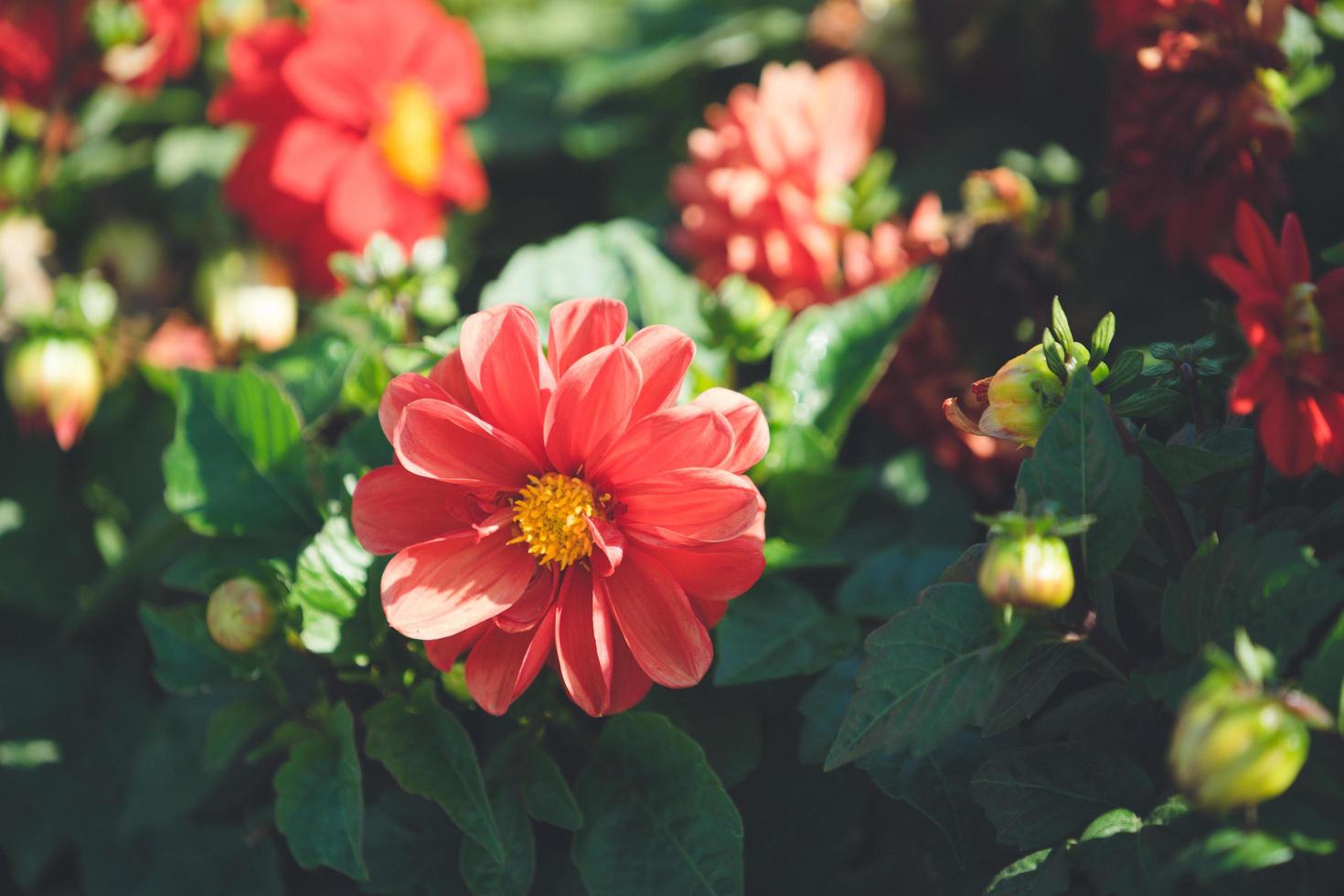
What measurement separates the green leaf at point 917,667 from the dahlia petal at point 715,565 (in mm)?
72

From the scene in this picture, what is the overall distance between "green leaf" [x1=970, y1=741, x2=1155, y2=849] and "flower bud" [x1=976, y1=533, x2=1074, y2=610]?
14cm

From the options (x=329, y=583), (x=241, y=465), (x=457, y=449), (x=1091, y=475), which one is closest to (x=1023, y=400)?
(x=1091, y=475)

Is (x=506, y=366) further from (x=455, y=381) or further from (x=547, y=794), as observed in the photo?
(x=547, y=794)

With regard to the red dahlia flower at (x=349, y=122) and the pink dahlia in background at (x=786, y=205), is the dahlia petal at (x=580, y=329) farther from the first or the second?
the red dahlia flower at (x=349, y=122)

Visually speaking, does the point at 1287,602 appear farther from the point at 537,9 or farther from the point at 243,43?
the point at 537,9

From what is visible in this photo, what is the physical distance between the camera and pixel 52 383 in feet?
2.96

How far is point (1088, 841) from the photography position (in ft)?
1.68

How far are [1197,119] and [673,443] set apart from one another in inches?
18.9

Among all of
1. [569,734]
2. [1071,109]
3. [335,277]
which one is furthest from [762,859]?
[1071,109]

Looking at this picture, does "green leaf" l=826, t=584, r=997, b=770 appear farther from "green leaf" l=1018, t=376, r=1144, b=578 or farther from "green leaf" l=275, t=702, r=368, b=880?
"green leaf" l=275, t=702, r=368, b=880

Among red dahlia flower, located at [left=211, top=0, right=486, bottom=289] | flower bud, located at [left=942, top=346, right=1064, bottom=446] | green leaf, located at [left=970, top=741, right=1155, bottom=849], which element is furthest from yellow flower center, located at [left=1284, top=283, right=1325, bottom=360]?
red dahlia flower, located at [left=211, top=0, right=486, bottom=289]

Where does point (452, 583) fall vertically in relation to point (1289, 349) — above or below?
below

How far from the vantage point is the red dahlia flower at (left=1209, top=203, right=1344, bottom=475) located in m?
0.48

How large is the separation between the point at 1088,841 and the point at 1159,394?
233 millimetres
